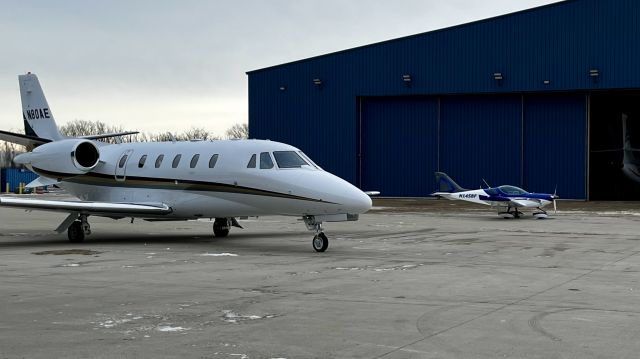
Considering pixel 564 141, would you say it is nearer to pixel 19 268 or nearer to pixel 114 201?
pixel 114 201

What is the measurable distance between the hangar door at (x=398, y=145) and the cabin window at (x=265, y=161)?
105 feet

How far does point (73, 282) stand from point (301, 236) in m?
11.1

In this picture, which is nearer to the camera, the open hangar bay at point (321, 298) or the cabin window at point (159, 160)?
the open hangar bay at point (321, 298)

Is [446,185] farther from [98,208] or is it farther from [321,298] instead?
[321,298]

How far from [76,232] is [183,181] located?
3.01m

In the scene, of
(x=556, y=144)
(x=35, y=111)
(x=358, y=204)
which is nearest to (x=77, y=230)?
(x=35, y=111)

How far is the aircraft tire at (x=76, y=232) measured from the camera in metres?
20.8

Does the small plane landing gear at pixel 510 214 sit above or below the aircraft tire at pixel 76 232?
below

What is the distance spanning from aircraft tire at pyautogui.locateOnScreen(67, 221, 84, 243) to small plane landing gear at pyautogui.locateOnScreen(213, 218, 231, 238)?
364 centimetres

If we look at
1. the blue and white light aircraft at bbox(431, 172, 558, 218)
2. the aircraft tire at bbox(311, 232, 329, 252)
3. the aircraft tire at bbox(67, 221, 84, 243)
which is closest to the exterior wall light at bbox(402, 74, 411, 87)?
the blue and white light aircraft at bbox(431, 172, 558, 218)

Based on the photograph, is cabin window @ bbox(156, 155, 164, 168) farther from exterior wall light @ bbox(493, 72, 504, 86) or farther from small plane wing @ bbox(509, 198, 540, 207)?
exterior wall light @ bbox(493, 72, 504, 86)

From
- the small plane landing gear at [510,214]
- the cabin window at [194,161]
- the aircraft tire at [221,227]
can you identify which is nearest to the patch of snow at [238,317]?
the cabin window at [194,161]

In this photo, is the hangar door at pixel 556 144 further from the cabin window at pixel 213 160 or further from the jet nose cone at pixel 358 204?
the jet nose cone at pixel 358 204

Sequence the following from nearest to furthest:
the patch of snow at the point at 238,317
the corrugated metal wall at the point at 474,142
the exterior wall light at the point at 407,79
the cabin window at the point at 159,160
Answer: the patch of snow at the point at 238,317
the cabin window at the point at 159,160
the corrugated metal wall at the point at 474,142
the exterior wall light at the point at 407,79
